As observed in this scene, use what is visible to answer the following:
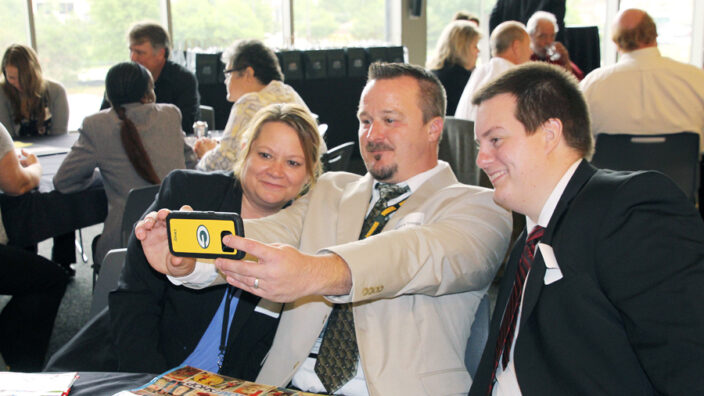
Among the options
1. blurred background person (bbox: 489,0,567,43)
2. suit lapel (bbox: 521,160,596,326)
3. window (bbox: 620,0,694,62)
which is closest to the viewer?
suit lapel (bbox: 521,160,596,326)

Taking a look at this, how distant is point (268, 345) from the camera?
1.82 m

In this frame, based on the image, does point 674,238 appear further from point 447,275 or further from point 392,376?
point 392,376

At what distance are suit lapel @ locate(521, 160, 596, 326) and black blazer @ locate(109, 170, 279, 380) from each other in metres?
0.78

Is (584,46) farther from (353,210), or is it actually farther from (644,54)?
(353,210)

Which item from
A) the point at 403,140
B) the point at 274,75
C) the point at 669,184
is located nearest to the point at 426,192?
the point at 403,140

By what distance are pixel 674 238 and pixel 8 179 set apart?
9.66ft

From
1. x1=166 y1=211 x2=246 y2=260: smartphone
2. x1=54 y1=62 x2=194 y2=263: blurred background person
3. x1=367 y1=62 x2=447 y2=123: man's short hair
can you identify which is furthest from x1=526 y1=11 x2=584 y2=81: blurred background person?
x1=166 y1=211 x2=246 y2=260: smartphone

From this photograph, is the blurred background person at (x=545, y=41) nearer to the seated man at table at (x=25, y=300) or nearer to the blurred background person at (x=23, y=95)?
the blurred background person at (x=23, y=95)

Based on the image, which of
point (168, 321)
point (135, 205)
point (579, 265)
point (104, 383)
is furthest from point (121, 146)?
point (579, 265)

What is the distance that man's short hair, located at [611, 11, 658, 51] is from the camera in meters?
4.16

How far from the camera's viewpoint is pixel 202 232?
1.21m

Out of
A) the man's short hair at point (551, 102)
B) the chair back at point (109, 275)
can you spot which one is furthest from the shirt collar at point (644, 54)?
the chair back at point (109, 275)

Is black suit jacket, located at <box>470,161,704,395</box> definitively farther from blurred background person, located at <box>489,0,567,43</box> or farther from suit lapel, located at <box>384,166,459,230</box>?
blurred background person, located at <box>489,0,567,43</box>

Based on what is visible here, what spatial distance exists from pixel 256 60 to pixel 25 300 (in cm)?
178
